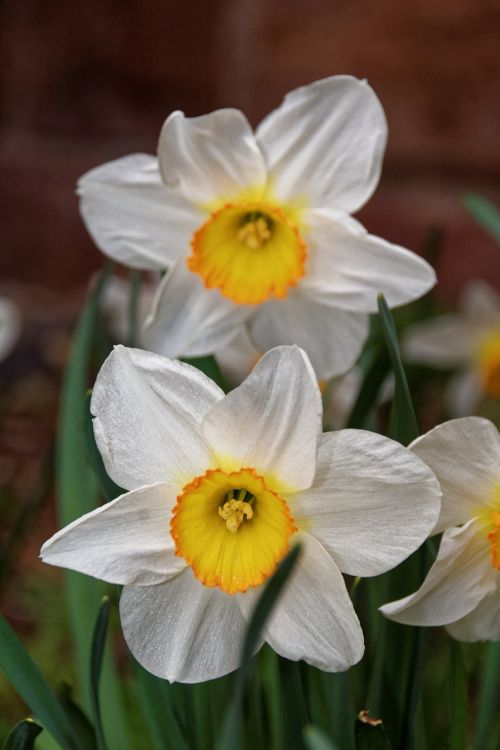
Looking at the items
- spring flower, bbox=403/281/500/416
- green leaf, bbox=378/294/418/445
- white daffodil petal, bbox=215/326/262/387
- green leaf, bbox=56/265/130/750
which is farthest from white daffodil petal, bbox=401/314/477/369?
green leaf, bbox=378/294/418/445

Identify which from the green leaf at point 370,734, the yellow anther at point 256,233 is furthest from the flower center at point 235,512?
the yellow anther at point 256,233

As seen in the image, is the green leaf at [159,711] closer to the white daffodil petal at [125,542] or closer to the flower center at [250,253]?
the white daffodil petal at [125,542]

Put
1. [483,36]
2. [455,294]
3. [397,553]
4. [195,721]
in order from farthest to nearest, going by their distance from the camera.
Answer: [455,294] → [483,36] → [195,721] → [397,553]

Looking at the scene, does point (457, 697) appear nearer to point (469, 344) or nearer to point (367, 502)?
point (367, 502)

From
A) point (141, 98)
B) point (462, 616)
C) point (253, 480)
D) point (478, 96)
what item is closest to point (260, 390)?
point (253, 480)

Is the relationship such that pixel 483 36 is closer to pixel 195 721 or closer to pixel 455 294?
pixel 455 294

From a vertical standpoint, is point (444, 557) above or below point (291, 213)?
below

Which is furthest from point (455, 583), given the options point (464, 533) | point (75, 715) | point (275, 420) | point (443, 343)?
point (443, 343)
